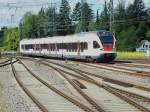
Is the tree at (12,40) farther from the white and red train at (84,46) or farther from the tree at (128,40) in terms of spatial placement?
the white and red train at (84,46)

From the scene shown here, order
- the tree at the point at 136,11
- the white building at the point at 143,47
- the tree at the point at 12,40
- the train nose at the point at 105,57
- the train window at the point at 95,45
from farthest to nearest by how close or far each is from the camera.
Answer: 1. the tree at the point at 12,40
2. the tree at the point at 136,11
3. the white building at the point at 143,47
4. the train window at the point at 95,45
5. the train nose at the point at 105,57

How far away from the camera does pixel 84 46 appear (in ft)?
151

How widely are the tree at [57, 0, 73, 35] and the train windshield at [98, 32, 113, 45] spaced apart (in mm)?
Answer: 87412

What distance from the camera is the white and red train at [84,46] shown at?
42719 mm

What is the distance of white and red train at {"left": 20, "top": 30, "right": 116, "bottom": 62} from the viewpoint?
42719 millimetres

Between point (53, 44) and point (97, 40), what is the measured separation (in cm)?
1807

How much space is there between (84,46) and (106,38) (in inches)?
144

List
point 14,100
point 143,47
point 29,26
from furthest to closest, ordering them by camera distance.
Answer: point 29,26 < point 143,47 < point 14,100

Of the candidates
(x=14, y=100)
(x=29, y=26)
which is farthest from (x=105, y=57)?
(x=29, y=26)

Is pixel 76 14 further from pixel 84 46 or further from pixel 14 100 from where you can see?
pixel 14 100

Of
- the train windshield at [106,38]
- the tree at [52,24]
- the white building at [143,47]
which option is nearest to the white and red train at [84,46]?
the train windshield at [106,38]

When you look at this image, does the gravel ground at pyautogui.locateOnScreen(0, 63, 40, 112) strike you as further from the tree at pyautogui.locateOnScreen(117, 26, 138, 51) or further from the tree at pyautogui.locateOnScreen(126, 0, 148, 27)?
the tree at pyautogui.locateOnScreen(126, 0, 148, 27)

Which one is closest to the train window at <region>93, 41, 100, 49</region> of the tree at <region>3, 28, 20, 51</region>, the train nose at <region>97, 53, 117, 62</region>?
the train nose at <region>97, 53, 117, 62</region>

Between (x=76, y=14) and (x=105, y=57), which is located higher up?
(x=76, y=14)
